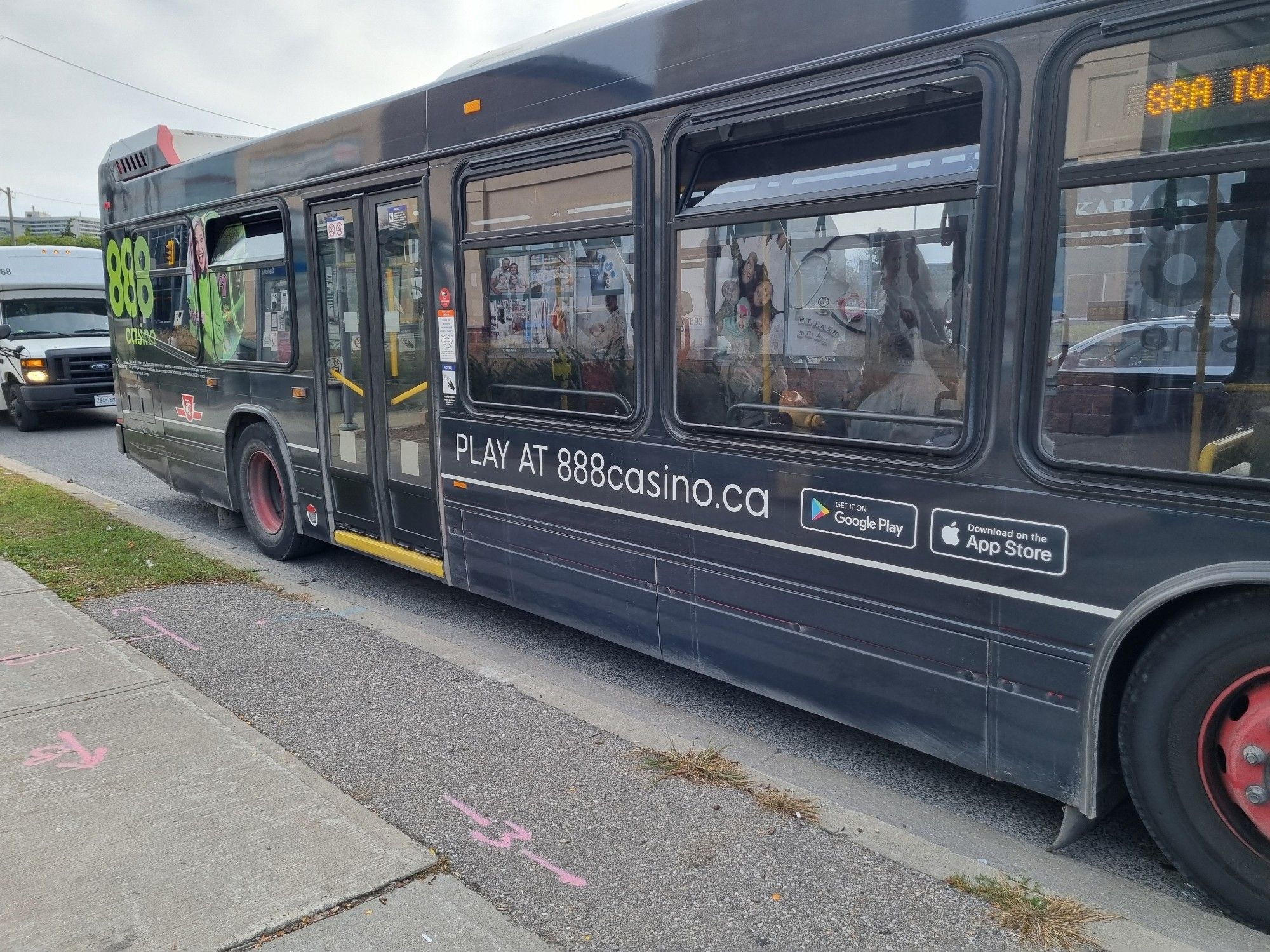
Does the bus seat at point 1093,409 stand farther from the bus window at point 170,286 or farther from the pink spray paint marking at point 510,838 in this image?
the bus window at point 170,286

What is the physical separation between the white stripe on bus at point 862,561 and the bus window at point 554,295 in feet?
1.46

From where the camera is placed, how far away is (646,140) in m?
4.12

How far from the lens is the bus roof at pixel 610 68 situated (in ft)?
10.8

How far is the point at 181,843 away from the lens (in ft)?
10.7

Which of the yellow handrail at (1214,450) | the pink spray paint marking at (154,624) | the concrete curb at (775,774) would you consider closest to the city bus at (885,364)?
the yellow handrail at (1214,450)

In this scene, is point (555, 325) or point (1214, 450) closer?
point (1214, 450)

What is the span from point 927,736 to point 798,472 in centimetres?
107

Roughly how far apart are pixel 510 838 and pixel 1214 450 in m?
2.54

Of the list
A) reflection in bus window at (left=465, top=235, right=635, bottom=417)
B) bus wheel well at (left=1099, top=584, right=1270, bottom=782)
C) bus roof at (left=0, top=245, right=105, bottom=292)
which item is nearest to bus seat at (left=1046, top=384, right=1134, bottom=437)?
bus wheel well at (left=1099, top=584, right=1270, bottom=782)

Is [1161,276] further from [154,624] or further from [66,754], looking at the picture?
[154,624]

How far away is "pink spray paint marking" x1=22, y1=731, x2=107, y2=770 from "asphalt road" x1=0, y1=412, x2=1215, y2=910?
212 cm


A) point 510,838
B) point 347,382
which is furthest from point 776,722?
point 347,382

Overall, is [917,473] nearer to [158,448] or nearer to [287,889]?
[287,889]

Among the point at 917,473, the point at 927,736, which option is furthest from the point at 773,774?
the point at 917,473
